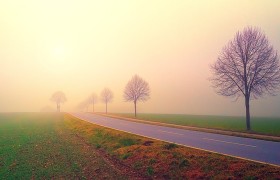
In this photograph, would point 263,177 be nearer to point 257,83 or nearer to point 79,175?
point 79,175

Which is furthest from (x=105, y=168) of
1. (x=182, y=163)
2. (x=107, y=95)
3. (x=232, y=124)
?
(x=107, y=95)

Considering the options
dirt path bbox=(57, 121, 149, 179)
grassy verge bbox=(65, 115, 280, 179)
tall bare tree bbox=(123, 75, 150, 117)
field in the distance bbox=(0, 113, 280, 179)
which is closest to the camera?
grassy verge bbox=(65, 115, 280, 179)

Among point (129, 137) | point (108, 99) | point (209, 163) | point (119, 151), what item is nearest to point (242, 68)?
point (129, 137)

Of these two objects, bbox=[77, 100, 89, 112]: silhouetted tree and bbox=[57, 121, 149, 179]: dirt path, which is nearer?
bbox=[57, 121, 149, 179]: dirt path

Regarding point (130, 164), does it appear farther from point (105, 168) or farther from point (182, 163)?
point (182, 163)

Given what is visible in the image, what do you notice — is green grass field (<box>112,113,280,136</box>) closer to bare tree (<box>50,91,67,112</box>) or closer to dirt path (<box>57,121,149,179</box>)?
dirt path (<box>57,121,149,179</box>)

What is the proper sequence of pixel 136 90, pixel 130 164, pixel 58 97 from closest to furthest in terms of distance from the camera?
pixel 130 164 < pixel 136 90 < pixel 58 97

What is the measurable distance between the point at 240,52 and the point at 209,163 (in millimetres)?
22531

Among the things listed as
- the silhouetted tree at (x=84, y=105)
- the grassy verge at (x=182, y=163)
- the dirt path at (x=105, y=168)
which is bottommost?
the dirt path at (x=105, y=168)

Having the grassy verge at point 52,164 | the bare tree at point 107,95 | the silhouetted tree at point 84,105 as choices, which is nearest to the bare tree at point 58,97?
the silhouetted tree at point 84,105

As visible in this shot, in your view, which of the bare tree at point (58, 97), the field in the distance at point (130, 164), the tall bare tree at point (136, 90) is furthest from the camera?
the bare tree at point (58, 97)

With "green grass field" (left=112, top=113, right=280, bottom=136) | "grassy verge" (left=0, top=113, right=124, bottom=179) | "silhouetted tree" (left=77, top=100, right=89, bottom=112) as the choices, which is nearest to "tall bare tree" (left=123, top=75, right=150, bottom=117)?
"green grass field" (left=112, top=113, right=280, bottom=136)

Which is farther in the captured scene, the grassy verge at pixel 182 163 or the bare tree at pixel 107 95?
the bare tree at pixel 107 95

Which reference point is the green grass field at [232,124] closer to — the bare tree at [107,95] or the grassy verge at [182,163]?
the grassy verge at [182,163]
